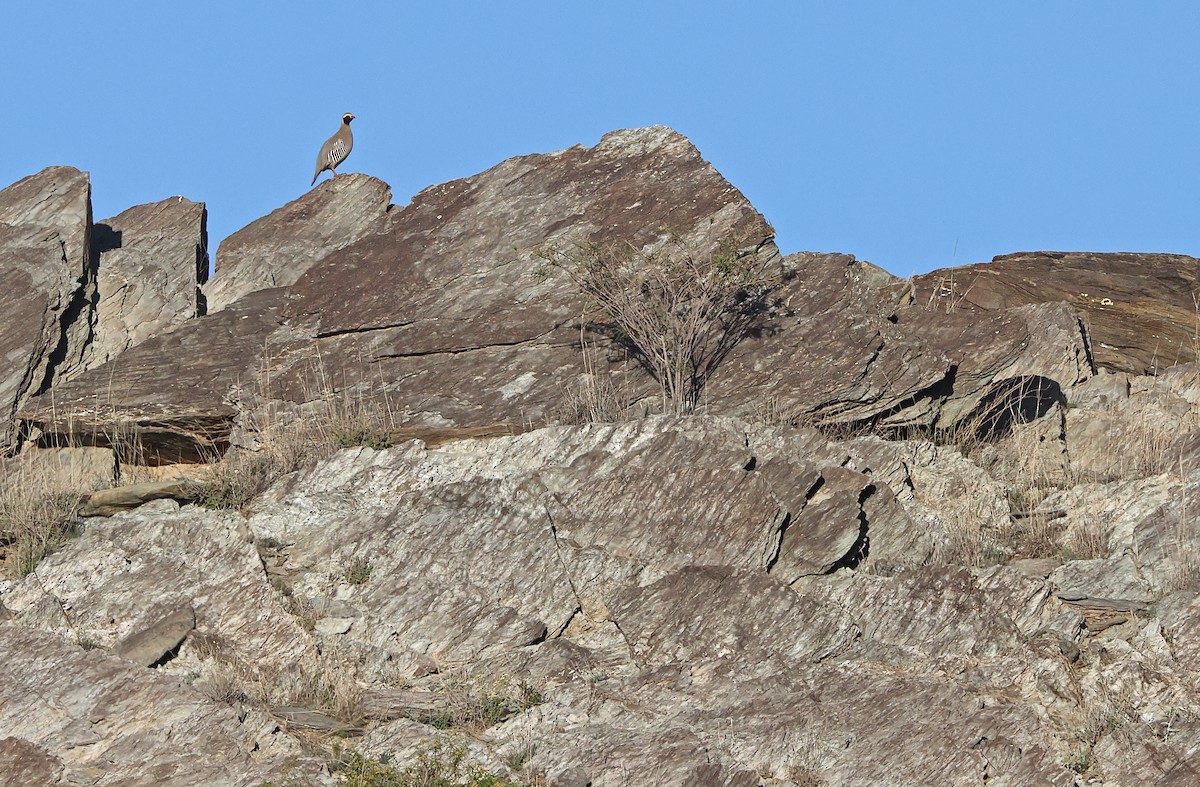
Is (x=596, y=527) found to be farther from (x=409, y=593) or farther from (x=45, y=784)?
(x=45, y=784)

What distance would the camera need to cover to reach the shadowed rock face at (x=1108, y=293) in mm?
16781

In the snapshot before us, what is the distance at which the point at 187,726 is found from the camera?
30.4ft

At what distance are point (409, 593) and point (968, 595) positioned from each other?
4.11 metres

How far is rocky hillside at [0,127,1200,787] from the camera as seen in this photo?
9422mm

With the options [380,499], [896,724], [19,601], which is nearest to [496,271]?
[380,499]

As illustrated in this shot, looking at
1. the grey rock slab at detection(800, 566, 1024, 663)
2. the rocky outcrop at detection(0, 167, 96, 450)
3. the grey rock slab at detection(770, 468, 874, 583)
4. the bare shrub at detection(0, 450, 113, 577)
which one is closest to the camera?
the grey rock slab at detection(800, 566, 1024, 663)

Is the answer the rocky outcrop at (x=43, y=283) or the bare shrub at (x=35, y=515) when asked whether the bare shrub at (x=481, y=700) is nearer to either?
the bare shrub at (x=35, y=515)

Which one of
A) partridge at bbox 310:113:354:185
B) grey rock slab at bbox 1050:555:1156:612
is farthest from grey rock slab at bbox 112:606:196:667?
partridge at bbox 310:113:354:185

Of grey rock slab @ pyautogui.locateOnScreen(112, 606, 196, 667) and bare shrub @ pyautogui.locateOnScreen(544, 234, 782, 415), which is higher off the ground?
bare shrub @ pyautogui.locateOnScreen(544, 234, 782, 415)

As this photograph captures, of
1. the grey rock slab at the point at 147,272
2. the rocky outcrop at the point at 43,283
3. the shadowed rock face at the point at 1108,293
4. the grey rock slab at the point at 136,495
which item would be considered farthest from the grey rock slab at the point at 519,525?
the shadowed rock face at the point at 1108,293

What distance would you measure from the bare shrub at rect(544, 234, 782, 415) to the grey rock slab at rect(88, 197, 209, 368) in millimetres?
4464

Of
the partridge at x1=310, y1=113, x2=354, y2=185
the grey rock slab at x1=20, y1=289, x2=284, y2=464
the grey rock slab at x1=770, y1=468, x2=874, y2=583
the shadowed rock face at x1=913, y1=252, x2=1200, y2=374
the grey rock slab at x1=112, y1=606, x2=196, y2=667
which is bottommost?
the grey rock slab at x1=112, y1=606, x2=196, y2=667

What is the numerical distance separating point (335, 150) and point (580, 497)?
304 inches

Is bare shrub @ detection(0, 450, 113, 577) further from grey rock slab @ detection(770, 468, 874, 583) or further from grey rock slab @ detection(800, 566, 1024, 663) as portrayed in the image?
grey rock slab @ detection(800, 566, 1024, 663)
